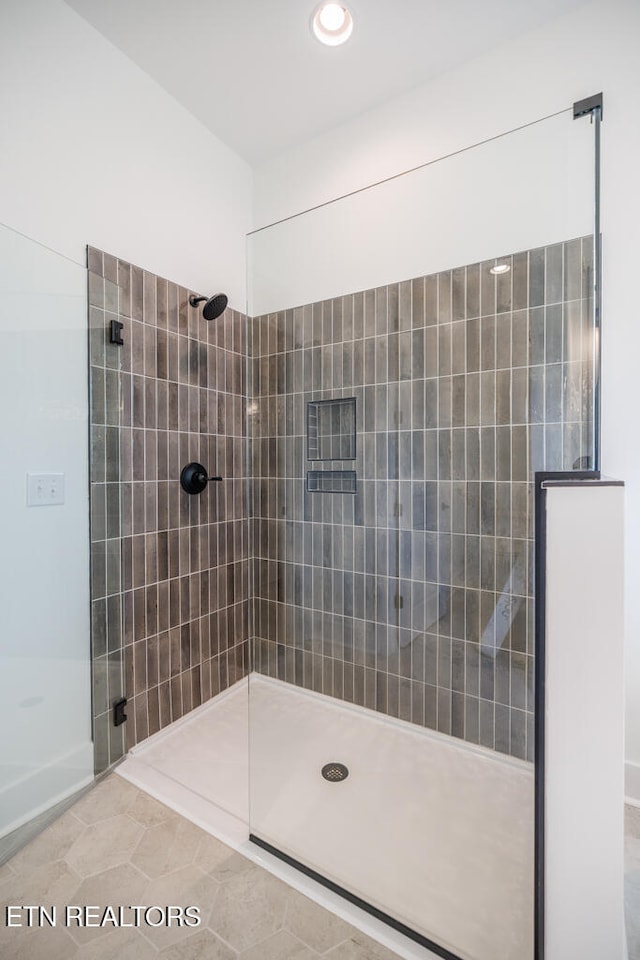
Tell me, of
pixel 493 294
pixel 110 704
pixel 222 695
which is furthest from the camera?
pixel 222 695

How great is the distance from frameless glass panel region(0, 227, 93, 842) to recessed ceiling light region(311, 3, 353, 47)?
1232 mm

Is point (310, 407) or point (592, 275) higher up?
point (592, 275)

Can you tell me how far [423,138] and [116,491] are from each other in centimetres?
196

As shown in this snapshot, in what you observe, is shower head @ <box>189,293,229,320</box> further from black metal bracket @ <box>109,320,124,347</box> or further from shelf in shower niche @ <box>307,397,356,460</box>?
shelf in shower niche @ <box>307,397,356,460</box>

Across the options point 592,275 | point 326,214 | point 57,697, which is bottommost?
→ point 57,697

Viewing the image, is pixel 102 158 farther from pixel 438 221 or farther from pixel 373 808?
pixel 373 808

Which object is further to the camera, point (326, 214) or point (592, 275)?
point (326, 214)

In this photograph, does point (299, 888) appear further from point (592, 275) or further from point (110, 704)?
point (592, 275)

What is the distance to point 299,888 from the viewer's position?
1188 millimetres

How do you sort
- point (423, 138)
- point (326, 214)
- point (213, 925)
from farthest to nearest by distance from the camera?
point (423, 138) → point (326, 214) → point (213, 925)

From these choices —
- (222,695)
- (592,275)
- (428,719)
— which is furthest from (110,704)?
(592,275)

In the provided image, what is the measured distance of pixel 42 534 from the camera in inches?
57.1

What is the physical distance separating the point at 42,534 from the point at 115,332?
2.59 ft

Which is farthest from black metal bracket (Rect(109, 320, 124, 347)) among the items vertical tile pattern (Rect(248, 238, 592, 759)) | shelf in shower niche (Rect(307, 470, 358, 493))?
shelf in shower niche (Rect(307, 470, 358, 493))
